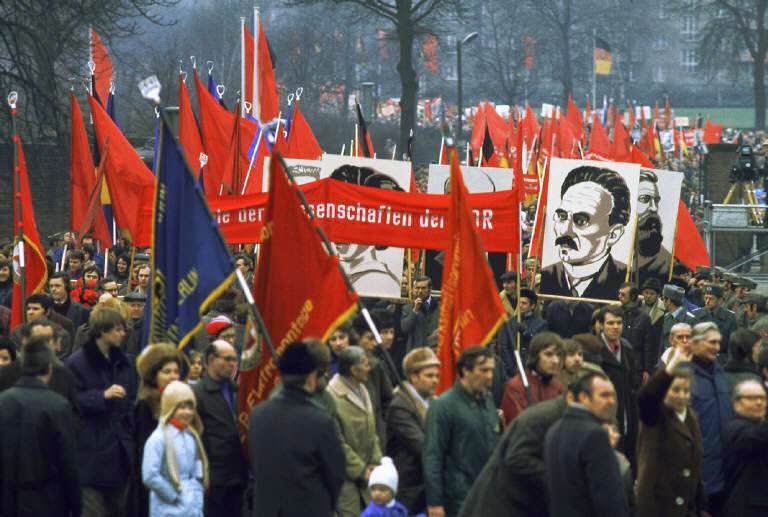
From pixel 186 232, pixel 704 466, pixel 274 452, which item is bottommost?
pixel 704 466

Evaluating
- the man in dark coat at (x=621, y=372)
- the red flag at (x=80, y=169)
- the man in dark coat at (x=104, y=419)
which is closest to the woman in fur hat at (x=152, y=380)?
the man in dark coat at (x=104, y=419)

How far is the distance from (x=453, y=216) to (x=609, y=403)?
2.24m

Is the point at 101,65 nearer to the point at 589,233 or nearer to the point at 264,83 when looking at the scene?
the point at 264,83

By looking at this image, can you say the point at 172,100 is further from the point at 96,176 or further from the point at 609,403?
the point at 609,403

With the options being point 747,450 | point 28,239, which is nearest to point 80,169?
point 28,239

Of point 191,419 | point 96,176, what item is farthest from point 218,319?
point 96,176

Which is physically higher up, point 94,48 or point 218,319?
point 94,48

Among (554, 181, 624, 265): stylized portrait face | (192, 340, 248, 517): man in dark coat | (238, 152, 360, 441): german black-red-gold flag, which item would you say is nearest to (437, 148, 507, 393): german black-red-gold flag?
(238, 152, 360, 441): german black-red-gold flag

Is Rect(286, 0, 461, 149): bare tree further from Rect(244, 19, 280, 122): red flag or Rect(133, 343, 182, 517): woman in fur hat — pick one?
Rect(133, 343, 182, 517): woman in fur hat

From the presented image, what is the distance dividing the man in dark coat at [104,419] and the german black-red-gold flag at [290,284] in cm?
66

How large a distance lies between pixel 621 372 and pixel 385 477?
3129mm

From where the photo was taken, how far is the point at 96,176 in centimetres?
1733

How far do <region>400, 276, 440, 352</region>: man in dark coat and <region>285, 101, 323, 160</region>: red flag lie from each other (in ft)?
18.9

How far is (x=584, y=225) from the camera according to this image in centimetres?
1454
